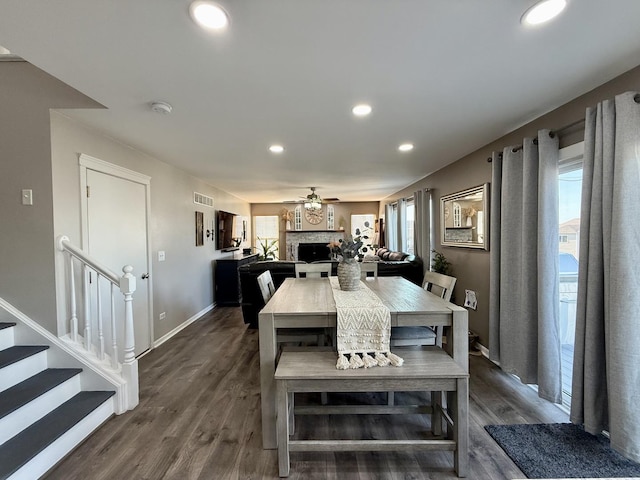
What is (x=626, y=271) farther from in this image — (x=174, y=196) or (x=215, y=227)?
(x=215, y=227)

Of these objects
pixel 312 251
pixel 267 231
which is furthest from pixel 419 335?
pixel 267 231

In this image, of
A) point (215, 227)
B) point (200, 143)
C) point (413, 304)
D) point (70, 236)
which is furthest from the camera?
point (215, 227)

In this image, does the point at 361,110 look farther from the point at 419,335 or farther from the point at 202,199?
the point at 202,199

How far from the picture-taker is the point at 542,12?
4.23 feet

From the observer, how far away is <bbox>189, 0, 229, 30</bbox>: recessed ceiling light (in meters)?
1.23

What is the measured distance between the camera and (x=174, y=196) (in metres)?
4.15

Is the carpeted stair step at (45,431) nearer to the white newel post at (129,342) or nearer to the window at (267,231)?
the white newel post at (129,342)

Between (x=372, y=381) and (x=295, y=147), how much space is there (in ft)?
8.29

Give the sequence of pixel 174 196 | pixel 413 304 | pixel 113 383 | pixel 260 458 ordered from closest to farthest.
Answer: pixel 260 458
pixel 413 304
pixel 113 383
pixel 174 196

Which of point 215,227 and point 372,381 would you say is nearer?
point 372,381

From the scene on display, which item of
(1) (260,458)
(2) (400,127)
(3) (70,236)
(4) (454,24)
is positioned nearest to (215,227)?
(3) (70,236)

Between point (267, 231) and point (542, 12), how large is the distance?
8.35 meters

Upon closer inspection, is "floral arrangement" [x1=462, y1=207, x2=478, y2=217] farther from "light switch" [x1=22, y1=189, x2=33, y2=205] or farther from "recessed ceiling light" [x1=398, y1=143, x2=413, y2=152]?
"light switch" [x1=22, y1=189, x2=33, y2=205]

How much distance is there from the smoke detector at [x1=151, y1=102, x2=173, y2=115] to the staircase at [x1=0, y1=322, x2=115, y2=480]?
6.64 feet
